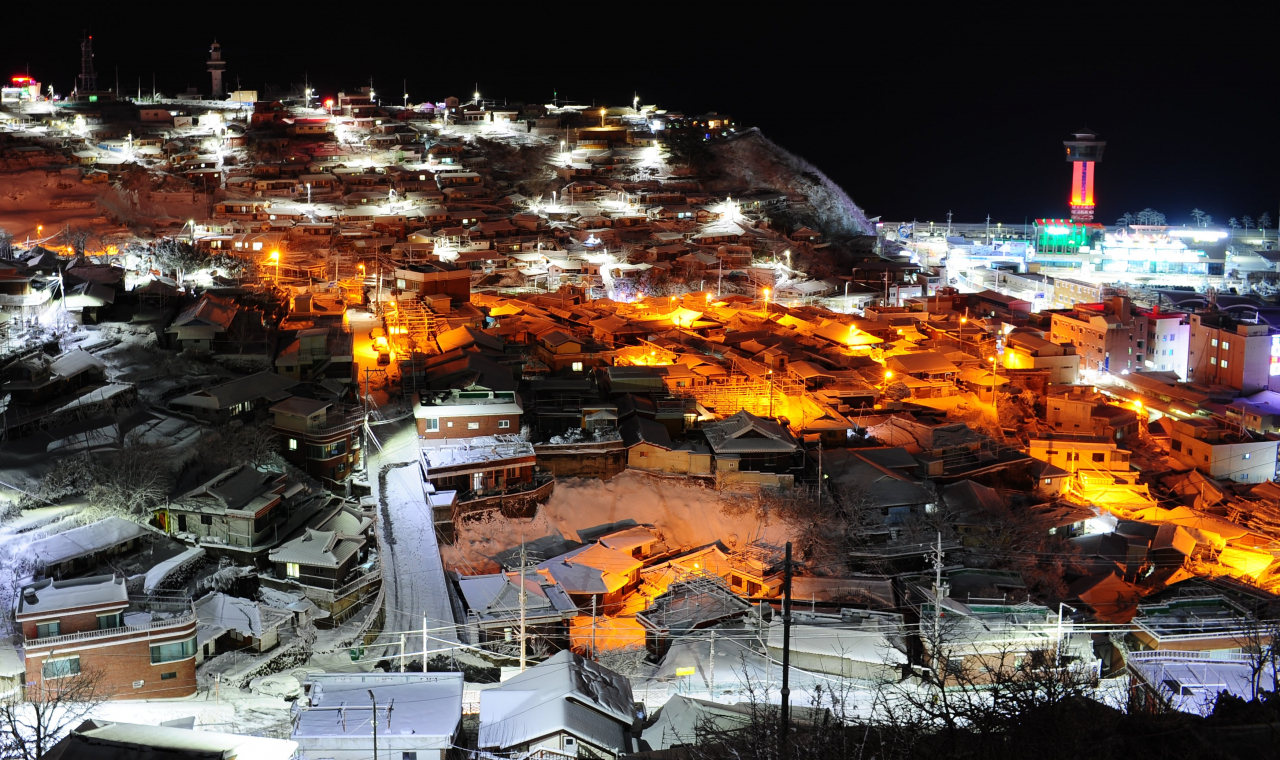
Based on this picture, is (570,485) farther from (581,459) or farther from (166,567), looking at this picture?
(166,567)

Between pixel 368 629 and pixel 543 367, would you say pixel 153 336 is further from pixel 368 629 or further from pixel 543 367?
pixel 368 629

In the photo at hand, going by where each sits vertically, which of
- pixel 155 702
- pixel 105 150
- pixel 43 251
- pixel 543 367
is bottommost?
pixel 155 702

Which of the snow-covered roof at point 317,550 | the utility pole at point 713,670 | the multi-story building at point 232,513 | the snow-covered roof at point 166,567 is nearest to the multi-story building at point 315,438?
the multi-story building at point 232,513

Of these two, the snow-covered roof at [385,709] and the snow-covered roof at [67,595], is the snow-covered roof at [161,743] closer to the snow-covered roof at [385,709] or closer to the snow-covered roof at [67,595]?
the snow-covered roof at [385,709]

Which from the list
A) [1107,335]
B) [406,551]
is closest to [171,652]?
[406,551]

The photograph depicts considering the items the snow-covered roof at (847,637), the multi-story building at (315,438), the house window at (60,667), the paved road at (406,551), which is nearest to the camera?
the house window at (60,667)

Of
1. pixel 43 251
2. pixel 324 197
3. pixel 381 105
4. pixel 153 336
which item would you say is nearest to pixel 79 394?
pixel 153 336
